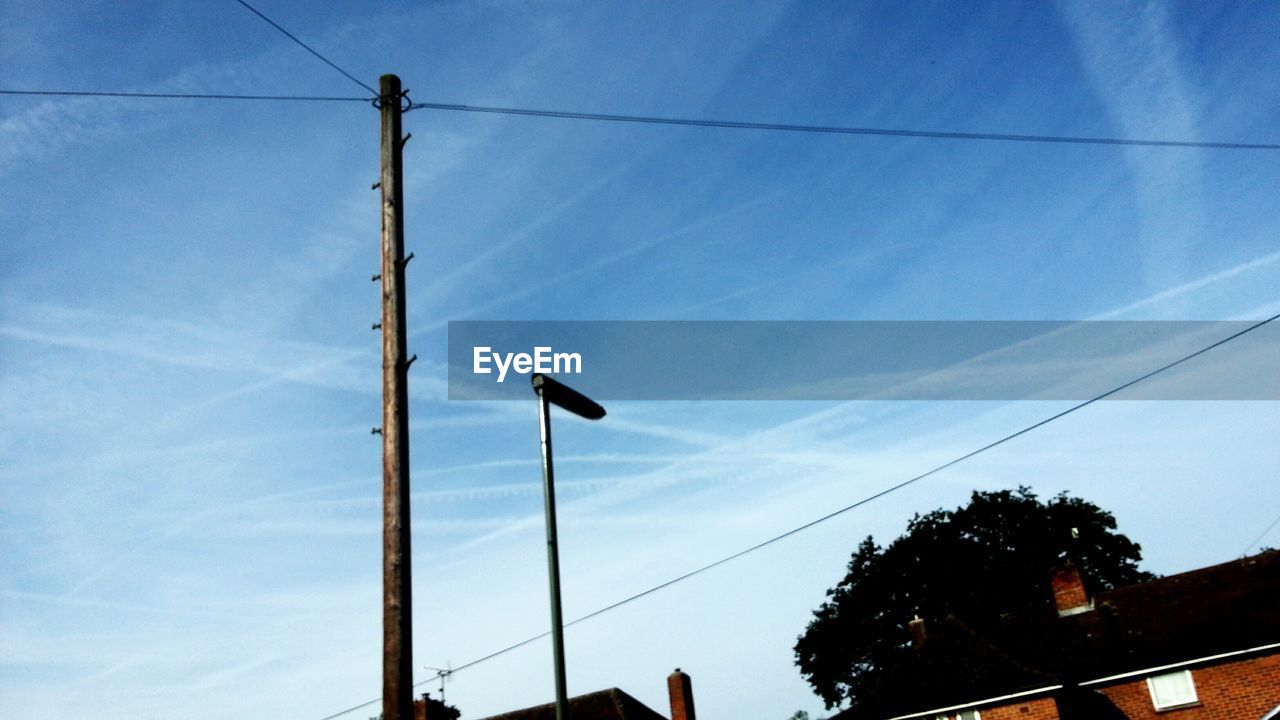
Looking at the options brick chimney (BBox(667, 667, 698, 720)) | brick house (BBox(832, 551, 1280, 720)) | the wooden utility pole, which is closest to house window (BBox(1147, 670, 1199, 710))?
brick house (BBox(832, 551, 1280, 720))

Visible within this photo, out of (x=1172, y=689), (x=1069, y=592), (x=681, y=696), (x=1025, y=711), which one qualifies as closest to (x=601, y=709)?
(x=681, y=696)

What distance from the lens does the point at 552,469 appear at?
10.8m

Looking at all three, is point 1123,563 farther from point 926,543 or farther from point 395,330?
point 395,330

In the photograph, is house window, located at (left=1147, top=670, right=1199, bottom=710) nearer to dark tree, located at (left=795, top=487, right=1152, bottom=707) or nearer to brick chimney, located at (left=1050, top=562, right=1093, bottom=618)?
brick chimney, located at (left=1050, top=562, right=1093, bottom=618)

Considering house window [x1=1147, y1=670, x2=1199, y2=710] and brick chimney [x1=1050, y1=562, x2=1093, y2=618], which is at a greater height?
brick chimney [x1=1050, y1=562, x2=1093, y2=618]

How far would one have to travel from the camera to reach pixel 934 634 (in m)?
38.5

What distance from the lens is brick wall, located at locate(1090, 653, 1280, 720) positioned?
28047mm

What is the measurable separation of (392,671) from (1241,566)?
34.4m

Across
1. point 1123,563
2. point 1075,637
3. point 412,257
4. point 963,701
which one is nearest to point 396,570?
point 412,257

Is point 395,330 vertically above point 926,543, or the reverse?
point 926,543

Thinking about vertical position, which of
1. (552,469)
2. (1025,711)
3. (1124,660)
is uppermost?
(552,469)

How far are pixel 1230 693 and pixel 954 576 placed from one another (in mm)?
33790

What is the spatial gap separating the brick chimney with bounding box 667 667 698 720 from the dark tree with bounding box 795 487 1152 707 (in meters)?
27.2

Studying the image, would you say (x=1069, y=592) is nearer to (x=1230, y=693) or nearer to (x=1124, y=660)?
(x=1124, y=660)
